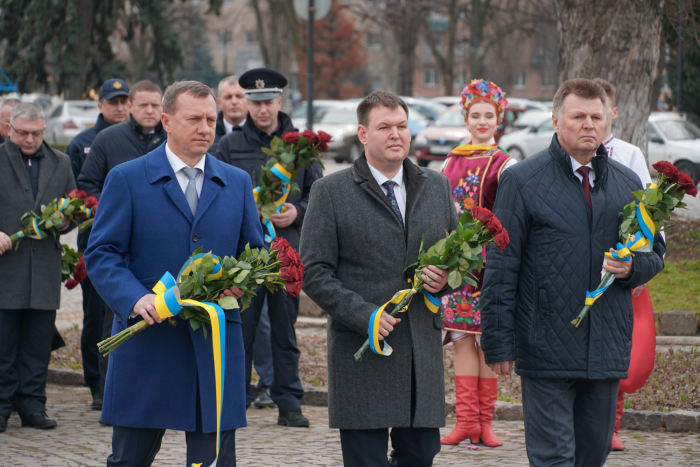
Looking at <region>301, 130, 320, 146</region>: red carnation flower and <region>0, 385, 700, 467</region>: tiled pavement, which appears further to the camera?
<region>301, 130, 320, 146</region>: red carnation flower

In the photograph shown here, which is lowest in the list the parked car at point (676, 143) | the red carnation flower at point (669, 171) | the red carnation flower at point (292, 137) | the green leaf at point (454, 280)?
the green leaf at point (454, 280)

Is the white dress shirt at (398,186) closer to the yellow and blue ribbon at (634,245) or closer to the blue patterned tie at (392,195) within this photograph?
the blue patterned tie at (392,195)

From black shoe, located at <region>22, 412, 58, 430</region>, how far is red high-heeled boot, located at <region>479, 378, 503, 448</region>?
118 inches

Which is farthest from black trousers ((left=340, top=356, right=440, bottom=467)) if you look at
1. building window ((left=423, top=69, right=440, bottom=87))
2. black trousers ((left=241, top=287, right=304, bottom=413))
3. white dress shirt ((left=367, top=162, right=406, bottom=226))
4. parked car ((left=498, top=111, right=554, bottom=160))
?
building window ((left=423, top=69, right=440, bottom=87))

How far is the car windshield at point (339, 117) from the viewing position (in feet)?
96.5

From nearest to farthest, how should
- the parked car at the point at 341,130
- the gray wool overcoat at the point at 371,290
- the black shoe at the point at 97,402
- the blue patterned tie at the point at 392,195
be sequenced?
the gray wool overcoat at the point at 371,290, the blue patterned tie at the point at 392,195, the black shoe at the point at 97,402, the parked car at the point at 341,130

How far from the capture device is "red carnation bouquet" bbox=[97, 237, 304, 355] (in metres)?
4.00

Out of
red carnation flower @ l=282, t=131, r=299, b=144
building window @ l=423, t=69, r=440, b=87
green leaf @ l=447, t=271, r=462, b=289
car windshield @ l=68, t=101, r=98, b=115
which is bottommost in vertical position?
green leaf @ l=447, t=271, r=462, b=289

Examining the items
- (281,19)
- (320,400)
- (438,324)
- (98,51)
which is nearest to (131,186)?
(438,324)

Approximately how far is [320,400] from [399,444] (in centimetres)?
331

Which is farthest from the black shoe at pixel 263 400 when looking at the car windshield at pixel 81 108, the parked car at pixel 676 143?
the car windshield at pixel 81 108

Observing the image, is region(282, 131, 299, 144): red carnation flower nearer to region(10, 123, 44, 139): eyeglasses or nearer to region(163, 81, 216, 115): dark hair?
region(10, 123, 44, 139): eyeglasses

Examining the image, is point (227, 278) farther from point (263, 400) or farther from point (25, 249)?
point (263, 400)

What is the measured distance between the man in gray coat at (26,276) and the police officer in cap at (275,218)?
1.33 meters
